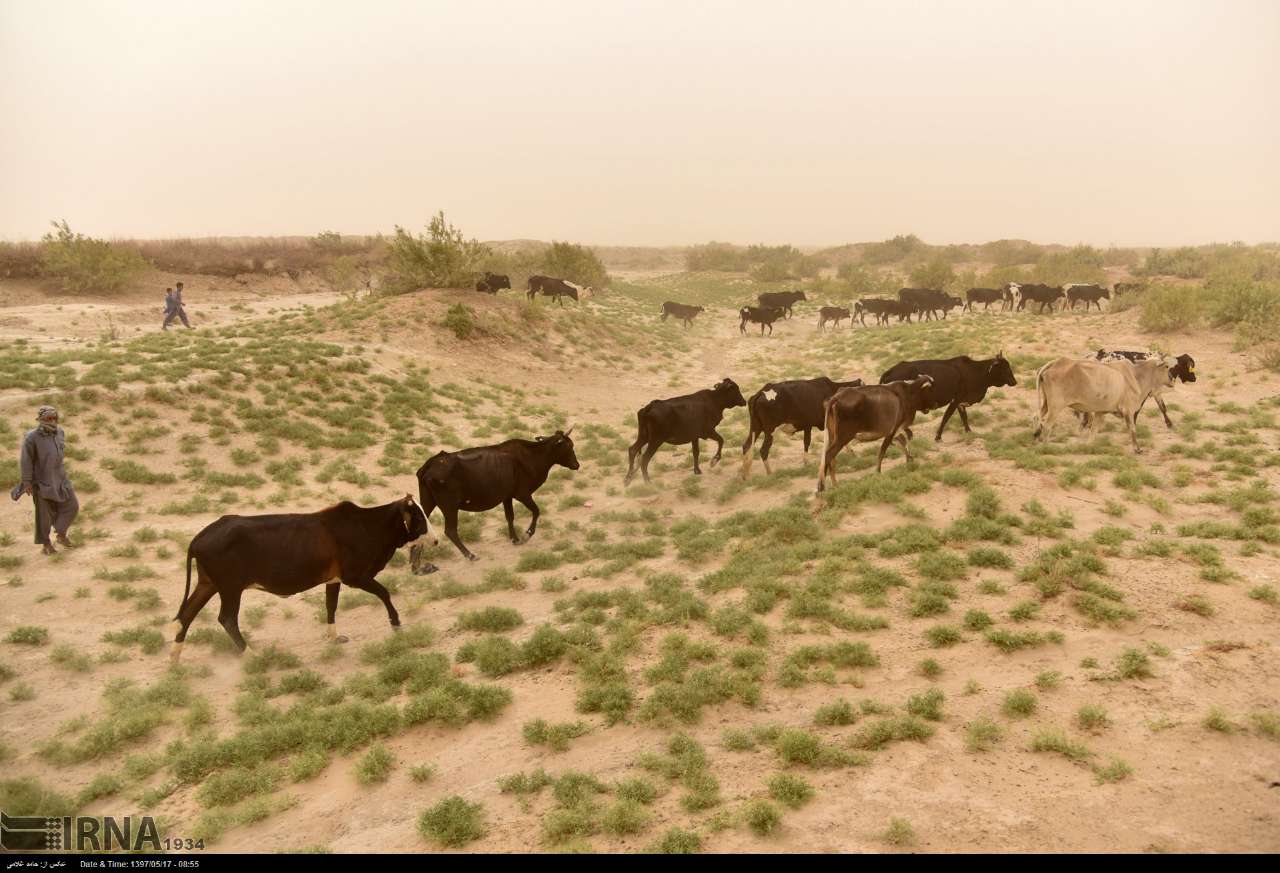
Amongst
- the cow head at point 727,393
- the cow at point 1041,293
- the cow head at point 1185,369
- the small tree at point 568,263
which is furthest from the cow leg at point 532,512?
the small tree at point 568,263

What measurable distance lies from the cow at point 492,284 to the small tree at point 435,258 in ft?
6.66

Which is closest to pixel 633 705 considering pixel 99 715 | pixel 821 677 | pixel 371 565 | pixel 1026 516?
pixel 821 677

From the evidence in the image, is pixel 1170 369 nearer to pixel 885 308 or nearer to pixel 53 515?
pixel 885 308

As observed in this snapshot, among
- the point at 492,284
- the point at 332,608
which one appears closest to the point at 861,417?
the point at 332,608

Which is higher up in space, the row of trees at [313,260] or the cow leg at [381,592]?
the row of trees at [313,260]

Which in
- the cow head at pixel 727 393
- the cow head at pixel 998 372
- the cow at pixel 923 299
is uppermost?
the cow at pixel 923 299

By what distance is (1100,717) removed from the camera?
5.22m

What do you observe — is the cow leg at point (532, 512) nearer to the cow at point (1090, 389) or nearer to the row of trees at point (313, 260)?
the cow at point (1090, 389)

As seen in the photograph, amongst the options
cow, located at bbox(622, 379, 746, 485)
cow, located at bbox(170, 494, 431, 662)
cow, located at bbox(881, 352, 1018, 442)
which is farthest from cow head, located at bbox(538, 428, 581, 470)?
cow, located at bbox(881, 352, 1018, 442)

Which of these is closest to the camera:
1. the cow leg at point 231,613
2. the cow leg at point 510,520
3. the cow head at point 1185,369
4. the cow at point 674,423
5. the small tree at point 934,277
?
the cow leg at point 231,613

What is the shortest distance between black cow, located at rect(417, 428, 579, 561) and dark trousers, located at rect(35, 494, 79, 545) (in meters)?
5.46

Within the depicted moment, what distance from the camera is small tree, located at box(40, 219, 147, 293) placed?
99.4 feet

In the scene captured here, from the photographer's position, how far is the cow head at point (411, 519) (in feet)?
27.3

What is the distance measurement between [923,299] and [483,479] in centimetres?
3044
